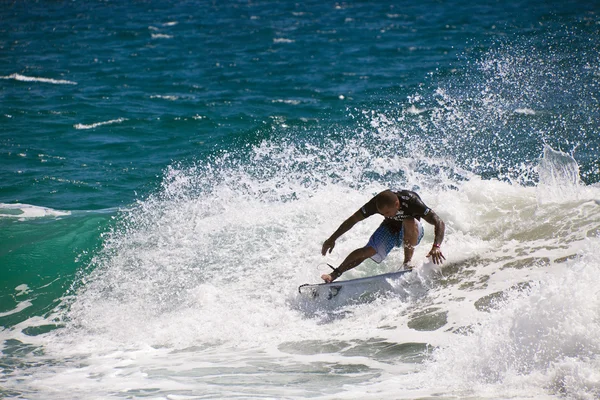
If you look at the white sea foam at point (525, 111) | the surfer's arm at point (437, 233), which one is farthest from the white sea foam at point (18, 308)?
the white sea foam at point (525, 111)

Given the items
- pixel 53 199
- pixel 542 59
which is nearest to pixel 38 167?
pixel 53 199

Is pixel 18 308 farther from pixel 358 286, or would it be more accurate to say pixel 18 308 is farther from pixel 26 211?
pixel 358 286

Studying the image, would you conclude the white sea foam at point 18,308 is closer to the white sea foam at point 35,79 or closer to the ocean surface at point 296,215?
the ocean surface at point 296,215

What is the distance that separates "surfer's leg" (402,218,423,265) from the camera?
7.84 meters

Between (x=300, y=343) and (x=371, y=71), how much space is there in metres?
14.8

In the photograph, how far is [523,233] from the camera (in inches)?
336

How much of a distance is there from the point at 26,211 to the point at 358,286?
24.0 feet

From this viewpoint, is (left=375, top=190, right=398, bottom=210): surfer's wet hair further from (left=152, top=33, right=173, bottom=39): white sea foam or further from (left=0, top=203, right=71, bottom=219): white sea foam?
(left=152, top=33, right=173, bottom=39): white sea foam

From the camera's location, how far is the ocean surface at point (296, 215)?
622cm

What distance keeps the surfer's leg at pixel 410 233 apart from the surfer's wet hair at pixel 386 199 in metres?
0.59

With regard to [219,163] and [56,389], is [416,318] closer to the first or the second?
[56,389]

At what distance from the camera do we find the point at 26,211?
1226 centimetres

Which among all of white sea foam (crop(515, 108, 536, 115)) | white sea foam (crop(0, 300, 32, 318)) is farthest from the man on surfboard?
white sea foam (crop(515, 108, 536, 115))

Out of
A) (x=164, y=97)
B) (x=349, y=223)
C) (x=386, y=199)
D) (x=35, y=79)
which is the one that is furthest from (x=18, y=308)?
(x=35, y=79)
